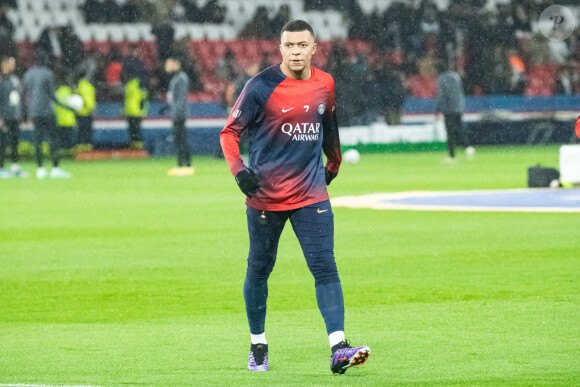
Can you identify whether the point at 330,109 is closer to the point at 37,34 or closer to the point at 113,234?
the point at 113,234

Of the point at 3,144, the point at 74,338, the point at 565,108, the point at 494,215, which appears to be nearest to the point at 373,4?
the point at 565,108

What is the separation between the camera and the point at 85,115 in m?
34.2

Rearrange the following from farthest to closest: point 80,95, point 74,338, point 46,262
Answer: point 80,95 < point 46,262 < point 74,338

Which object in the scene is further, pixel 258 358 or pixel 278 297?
pixel 278 297

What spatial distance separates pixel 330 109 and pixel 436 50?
34.6 meters

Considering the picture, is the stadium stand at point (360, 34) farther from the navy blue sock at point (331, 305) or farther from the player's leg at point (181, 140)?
the navy blue sock at point (331, 305)

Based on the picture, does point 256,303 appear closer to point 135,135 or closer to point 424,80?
point 135,135

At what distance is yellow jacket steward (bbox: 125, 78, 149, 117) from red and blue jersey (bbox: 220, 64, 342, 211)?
27238mm

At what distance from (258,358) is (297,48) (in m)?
1.77

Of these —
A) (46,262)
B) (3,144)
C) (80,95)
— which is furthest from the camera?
(80,95)

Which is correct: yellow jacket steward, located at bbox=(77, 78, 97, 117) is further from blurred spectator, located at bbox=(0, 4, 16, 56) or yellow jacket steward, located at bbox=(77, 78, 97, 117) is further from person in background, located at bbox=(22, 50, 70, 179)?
person in background, located at bbox=(22, 50, 70, 179)

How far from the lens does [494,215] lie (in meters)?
16.8

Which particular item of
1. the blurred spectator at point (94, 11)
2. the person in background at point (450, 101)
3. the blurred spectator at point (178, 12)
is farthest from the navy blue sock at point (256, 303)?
the blurred spectator at point (178, 12)

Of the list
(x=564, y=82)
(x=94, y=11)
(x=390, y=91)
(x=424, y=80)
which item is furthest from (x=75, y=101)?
(x=564, y=82)
